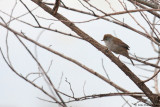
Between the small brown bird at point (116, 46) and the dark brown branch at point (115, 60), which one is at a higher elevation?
the small brown bird at point (116, 46)

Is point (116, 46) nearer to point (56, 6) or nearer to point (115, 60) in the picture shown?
point (115, 60)

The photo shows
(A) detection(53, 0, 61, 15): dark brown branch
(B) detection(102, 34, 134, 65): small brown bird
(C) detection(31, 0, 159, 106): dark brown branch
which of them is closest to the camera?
(C) detection(31, 0, 159, 106): dark brown branch

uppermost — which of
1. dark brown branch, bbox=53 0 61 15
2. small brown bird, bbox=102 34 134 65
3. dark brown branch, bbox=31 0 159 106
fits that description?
small brown bird, bbox=102 34 134 65

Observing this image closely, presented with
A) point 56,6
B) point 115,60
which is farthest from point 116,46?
point 56,6

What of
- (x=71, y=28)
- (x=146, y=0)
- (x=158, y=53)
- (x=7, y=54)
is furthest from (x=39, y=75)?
(x=146, y=0)

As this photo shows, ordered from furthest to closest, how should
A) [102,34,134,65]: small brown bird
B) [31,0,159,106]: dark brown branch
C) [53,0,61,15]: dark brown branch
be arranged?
[102,34,134,65]: small brown bird, [53,0,61,15]: dark brown branch, [31,0,159,106]: dark brown branch

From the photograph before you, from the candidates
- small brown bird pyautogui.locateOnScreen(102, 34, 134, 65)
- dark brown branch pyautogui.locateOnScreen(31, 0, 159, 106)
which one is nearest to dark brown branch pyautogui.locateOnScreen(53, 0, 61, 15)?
dark brown branch pyautogui.locateOnScreen(31, 0, 159, 106)

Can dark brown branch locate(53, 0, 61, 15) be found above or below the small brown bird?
below

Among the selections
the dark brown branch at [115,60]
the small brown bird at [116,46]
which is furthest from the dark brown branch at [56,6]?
the small brown bird at [116,46]

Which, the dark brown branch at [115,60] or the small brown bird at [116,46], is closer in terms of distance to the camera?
the dark brown branch at [115,60]

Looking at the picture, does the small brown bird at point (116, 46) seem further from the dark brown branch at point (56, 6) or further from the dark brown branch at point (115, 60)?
the dark brown branch at point (56, 6)

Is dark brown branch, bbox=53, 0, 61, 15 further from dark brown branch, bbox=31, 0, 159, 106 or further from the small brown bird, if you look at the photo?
the small brown bird

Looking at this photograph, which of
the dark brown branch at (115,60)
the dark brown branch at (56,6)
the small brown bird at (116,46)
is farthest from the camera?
the small brown bird at (116,46)

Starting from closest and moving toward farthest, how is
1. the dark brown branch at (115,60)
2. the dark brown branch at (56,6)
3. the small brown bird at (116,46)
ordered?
the dark brown branch at (115,60)
the dark brown branch at (56,6)
the small brown bird at (116,46)
